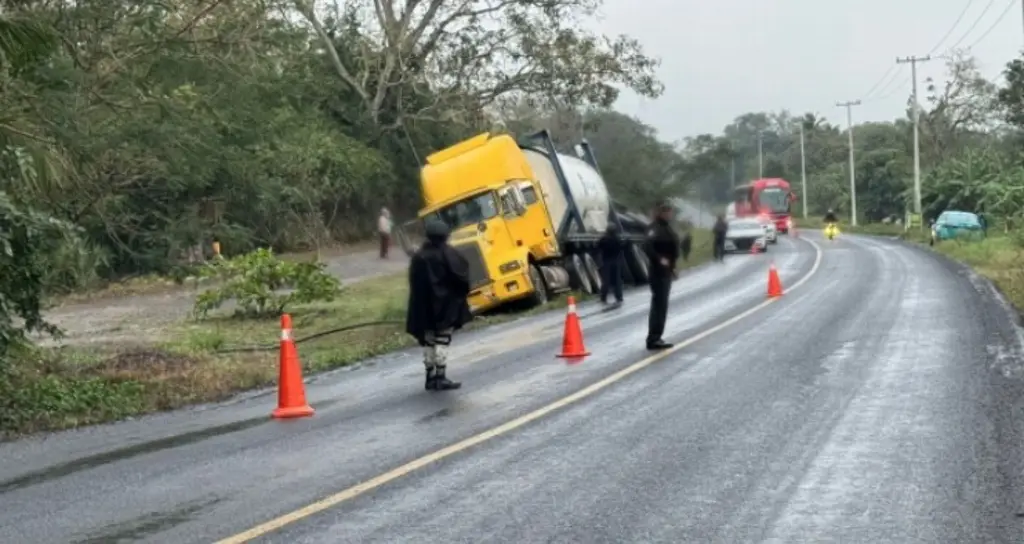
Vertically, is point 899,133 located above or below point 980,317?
above

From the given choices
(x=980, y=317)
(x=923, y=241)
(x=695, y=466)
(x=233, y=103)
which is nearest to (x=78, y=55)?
(x=695, y=466)

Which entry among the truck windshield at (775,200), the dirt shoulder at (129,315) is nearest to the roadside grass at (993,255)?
the truck windshield at (775,200)

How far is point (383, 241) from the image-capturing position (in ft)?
147

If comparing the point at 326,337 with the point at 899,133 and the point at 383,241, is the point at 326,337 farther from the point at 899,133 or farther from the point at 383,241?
the point at 899,133

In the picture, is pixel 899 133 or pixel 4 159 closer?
pixel 4 159

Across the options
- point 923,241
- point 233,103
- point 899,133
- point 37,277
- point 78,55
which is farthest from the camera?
point 899,133

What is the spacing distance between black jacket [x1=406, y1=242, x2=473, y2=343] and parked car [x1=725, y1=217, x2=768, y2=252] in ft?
133

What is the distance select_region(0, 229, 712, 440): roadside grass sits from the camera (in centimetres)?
1247

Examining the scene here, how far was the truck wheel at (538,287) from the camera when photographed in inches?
1040

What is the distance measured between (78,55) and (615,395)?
26.4 ft

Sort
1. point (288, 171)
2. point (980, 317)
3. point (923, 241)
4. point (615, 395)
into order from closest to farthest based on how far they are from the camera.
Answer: point (615, 395) → point (980, 317) → point (288, 171) → point (923, 241)

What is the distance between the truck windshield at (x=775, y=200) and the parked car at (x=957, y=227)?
8.37m

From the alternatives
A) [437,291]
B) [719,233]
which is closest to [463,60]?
[719,233]

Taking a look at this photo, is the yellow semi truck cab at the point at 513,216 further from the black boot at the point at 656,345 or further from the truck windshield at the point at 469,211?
the black boot at the point at 656,345
